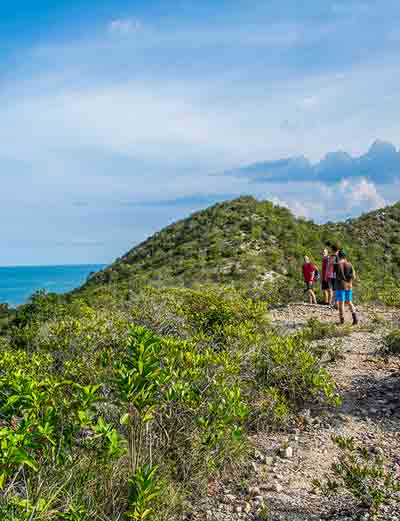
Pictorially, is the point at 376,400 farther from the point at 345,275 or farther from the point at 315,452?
the point at 345,275

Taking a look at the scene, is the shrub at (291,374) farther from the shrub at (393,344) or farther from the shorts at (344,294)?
the shorts at (344,294)

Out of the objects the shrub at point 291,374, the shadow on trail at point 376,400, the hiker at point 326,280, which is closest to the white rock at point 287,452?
the shrub at point 291,374

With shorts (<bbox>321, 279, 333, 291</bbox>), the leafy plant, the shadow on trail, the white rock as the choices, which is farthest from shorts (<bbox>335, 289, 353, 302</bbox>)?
the leafy plant

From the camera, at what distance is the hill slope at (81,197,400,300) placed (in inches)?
972

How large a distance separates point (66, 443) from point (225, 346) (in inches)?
131

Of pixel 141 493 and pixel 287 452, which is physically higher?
pixel 141 493

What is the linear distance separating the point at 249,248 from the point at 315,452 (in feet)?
76.7

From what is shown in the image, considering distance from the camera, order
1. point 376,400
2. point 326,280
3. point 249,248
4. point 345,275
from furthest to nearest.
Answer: point 249,248 → point 326,280 → point 345,275 → point 376,400

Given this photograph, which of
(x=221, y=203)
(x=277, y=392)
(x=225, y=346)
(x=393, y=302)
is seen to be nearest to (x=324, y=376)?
(x=277, y=392)

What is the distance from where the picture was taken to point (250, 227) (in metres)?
32.4

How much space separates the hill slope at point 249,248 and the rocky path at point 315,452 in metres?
10.5

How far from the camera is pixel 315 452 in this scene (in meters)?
5.45

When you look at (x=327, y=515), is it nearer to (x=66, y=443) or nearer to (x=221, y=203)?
(x=66, y=443)

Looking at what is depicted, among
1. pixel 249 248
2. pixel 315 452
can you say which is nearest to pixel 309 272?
pixel 315 452
